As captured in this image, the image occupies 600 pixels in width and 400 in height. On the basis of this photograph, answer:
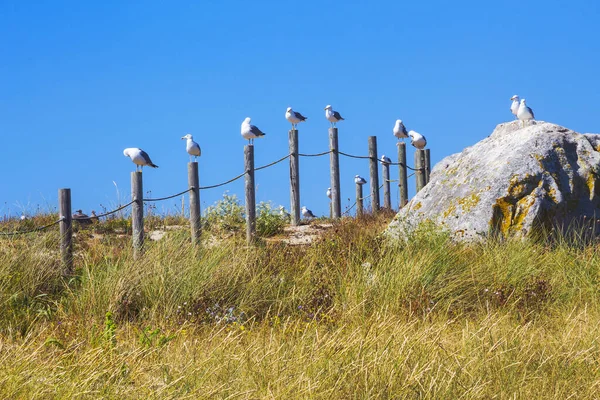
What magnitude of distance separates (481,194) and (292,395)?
7089 mm

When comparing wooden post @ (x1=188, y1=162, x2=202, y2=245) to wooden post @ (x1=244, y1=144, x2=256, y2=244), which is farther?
wooden post @ (x1=244, y1=144, x2=256, y2=244)

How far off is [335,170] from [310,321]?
1007cm

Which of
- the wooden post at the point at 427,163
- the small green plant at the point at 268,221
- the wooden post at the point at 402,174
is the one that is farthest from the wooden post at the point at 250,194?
the wooden post at the point at 427,163

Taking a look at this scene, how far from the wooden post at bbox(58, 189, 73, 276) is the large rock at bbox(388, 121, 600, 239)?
14.8 feet

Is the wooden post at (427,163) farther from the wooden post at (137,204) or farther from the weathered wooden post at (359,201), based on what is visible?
the wooden post at (137,204)

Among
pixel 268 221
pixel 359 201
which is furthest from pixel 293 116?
pixel 268 221

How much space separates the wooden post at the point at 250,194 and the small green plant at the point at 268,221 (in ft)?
3.00

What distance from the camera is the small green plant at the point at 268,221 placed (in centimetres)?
1491

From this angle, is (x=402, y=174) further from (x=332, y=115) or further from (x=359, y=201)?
(x=332, y=115)

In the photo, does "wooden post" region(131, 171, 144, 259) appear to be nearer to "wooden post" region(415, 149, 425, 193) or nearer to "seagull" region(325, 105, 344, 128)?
"wooden post" region(415, 149, 425, 193)

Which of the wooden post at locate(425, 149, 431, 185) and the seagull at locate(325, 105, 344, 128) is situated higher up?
the seagull at locate(325, 105, 344, 128)

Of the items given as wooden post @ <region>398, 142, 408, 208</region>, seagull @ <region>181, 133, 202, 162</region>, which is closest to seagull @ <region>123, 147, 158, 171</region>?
seagull @ <region>181, 133, 202, 162</region>

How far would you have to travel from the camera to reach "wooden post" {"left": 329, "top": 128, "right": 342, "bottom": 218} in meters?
17.4

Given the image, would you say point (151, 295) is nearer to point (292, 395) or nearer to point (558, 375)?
point (292, 395)
